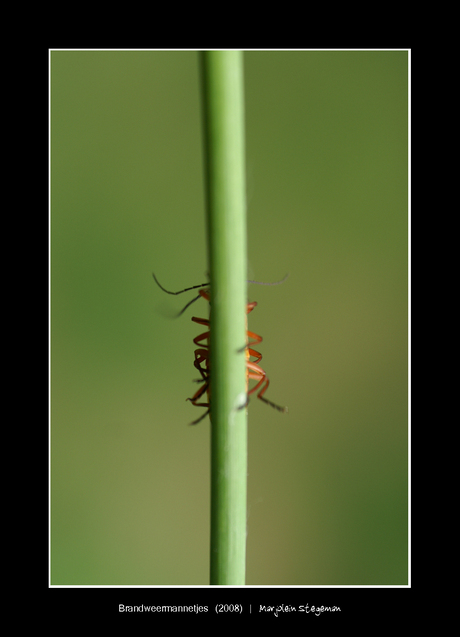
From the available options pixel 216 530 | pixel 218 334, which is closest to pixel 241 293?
pixel 218 334

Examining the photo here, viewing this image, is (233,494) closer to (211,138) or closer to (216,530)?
(216,530)

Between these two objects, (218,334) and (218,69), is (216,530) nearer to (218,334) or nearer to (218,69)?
(218,334)
